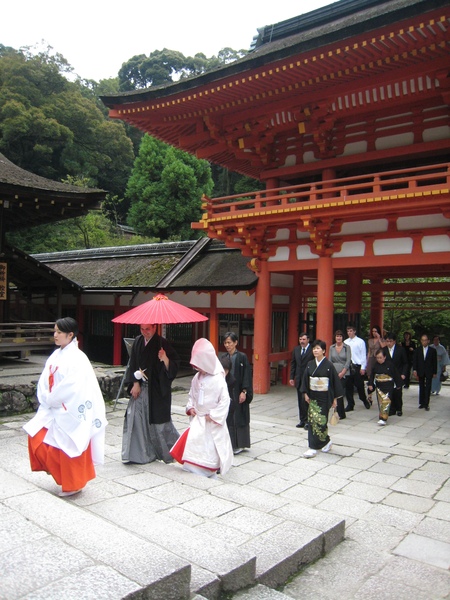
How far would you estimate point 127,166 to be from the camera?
34.5 metres

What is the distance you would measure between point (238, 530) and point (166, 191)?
963 inches

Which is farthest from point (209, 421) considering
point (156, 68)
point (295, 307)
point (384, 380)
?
point (156, 68)

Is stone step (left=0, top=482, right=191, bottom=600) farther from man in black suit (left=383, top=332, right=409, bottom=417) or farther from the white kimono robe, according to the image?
man in black suit (left=383, top=332, right=409, bottom=417)

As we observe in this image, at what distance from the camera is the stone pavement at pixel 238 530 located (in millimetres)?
2580

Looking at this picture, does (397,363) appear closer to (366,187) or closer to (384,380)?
(384,380)

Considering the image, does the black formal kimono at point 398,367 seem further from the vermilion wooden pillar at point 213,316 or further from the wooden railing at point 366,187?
the vermilion wooden pillar at point 213,316

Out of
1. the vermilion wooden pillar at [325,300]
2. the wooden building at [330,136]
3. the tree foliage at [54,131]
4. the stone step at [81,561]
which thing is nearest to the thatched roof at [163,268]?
the wooden building at [330,136]

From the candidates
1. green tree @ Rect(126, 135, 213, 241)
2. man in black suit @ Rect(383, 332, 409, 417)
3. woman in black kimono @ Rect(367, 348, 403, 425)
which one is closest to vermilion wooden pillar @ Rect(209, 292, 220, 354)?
man in black suit @ Rect(383, 332, 409, 417)

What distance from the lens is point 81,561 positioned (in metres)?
2.60

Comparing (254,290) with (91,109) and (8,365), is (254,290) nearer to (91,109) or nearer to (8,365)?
(8,365)

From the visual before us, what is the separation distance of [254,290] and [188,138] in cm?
407

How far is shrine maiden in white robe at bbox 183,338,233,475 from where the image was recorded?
489 cm

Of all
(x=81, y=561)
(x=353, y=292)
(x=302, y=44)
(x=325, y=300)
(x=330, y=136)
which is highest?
(x=302, y=44)

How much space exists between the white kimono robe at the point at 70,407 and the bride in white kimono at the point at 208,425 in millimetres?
1183
